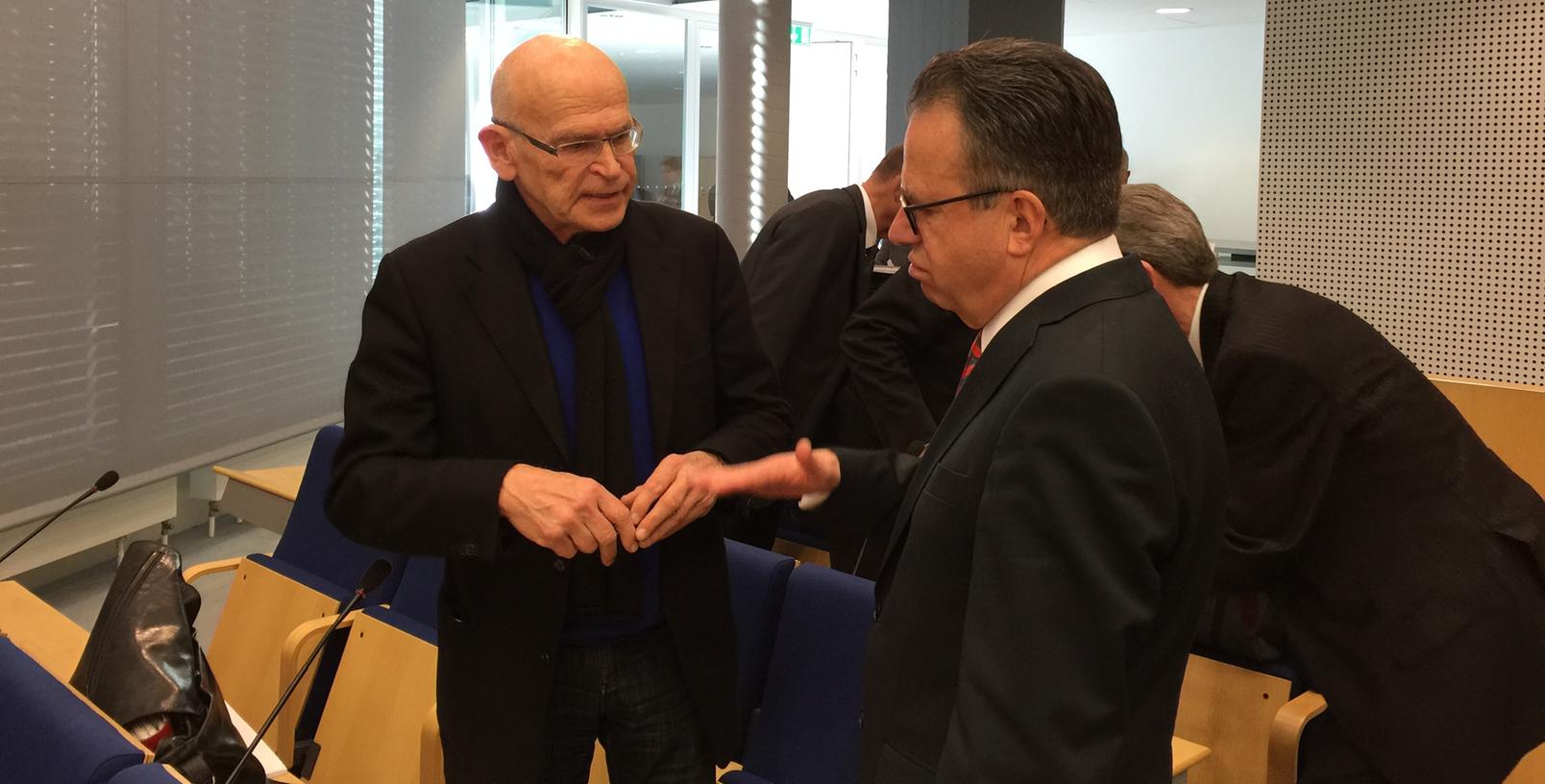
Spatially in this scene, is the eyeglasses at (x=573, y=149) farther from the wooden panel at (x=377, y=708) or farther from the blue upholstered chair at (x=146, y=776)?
the wooden panel at (x=377, y=708)

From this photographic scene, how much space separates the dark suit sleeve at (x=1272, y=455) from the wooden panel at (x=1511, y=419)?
5.10 feet

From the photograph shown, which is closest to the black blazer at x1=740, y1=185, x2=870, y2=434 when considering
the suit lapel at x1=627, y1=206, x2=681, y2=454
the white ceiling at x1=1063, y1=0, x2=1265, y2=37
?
the suit lapel at x1=627, y1=206, x2=681, y2=454

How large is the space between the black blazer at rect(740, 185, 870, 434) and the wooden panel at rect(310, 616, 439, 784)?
1.15 m

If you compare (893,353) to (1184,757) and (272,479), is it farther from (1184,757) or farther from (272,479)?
(272,479)

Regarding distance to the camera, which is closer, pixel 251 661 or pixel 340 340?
pixel 251 661

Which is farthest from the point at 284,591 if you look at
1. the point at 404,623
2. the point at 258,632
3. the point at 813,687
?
the point at 813,687

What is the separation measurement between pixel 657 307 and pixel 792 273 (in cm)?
148

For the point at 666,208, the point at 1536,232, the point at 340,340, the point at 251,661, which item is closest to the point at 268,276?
the point at 340,340

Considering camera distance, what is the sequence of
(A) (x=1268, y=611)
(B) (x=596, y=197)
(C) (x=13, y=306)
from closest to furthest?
(B) (x=596, y=197)
(A) (x=1268, y=611)
(C) (x=13, y=306)

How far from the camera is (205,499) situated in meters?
5.15

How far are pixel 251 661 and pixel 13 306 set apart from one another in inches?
59.4

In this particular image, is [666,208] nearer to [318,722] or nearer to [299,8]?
Answer: [318,722]

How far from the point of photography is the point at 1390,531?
1902 mm

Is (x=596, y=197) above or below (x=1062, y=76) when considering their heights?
below
